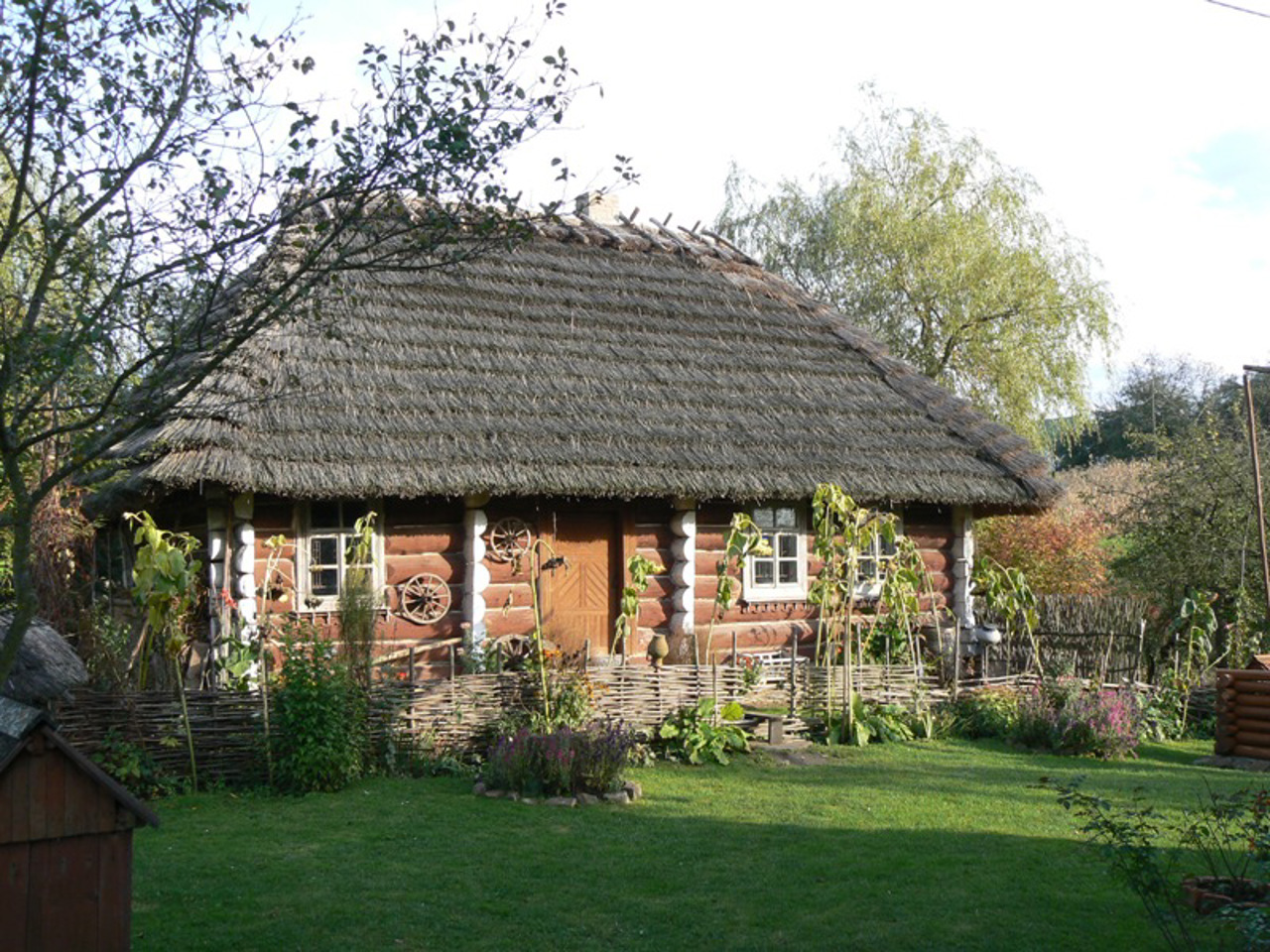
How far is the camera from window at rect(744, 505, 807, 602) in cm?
1523

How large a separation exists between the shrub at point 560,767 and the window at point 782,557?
6115 millimetres

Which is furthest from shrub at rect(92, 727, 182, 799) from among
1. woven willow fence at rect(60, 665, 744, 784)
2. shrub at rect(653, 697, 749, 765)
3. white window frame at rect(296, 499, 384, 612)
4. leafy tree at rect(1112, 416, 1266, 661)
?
leafy tree at rect(1112, 416, 1266, 661)

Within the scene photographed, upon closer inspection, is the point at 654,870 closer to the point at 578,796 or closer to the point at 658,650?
the point at 578,796

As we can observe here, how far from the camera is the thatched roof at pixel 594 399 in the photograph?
39.2ft

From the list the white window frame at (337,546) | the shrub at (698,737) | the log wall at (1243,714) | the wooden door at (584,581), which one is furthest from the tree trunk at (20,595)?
the log wall at (1243,714)

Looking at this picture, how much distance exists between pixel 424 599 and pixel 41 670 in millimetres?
5210

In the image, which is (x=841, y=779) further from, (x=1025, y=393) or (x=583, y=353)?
(x=1025, y=393)

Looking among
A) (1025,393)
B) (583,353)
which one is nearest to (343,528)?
(583,353)

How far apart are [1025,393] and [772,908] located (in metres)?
17.7

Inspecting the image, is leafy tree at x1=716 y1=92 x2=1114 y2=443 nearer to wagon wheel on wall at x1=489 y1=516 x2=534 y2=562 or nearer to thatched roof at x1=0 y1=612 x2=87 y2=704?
wagon wheel on wall at x1=489 y1=516 x2=534 y2=562

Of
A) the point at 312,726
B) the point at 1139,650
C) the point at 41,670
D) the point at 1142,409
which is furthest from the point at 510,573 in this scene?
the point at 1142,409

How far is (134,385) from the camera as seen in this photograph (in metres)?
5.25

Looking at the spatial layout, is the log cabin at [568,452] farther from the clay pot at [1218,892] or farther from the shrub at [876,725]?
the clay pot at [1218,892]

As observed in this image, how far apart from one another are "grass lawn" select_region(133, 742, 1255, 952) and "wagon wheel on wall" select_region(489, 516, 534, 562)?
12.9 ft
